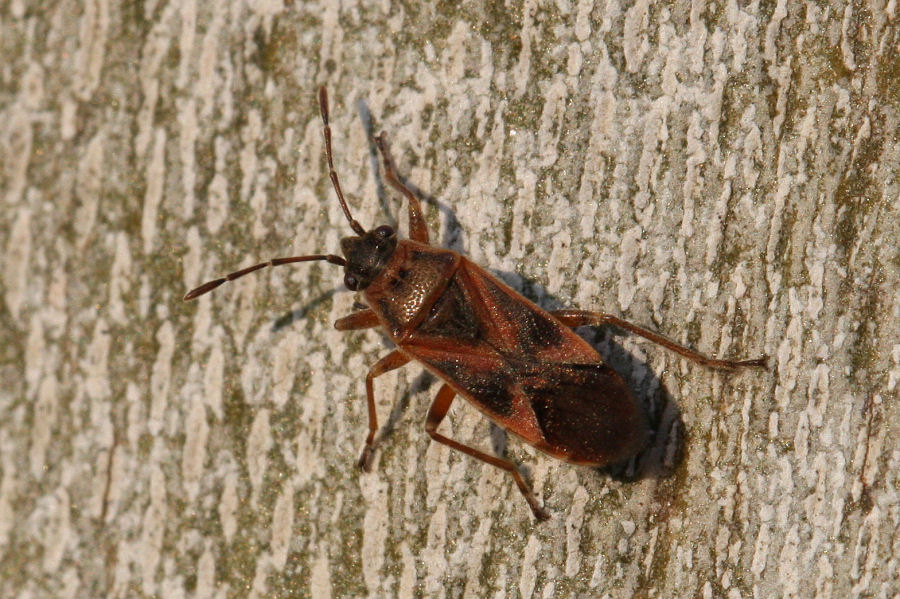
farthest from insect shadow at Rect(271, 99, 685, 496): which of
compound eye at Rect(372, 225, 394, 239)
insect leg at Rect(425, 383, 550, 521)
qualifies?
compound eye at Rect(372, 225, 394, 239)

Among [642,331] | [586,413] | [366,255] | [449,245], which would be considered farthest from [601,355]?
[366,255]

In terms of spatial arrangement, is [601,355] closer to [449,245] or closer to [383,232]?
[449,245]

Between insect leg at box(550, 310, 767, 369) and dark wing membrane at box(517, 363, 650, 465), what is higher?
insect leg at box(550, 310, 767, 369)

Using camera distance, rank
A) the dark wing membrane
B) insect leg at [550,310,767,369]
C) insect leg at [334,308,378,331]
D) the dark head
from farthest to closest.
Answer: insect leg at [334,308,378,331], the dark head, insect leg at [550,310,767,369], the dark wing membrane

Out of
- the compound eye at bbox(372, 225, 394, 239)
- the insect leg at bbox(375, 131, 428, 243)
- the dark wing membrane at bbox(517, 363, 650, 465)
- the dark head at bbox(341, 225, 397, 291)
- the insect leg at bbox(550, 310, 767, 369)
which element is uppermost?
the insect leg at bbox(375, 131, 428, 243)

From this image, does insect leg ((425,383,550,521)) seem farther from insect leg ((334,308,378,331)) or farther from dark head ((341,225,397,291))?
dark head ((341,225,397,291))

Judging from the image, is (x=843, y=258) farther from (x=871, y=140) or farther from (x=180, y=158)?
(x=180, y=158)

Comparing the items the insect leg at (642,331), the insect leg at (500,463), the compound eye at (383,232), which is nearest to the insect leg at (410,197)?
the compound eye at (383,232)
